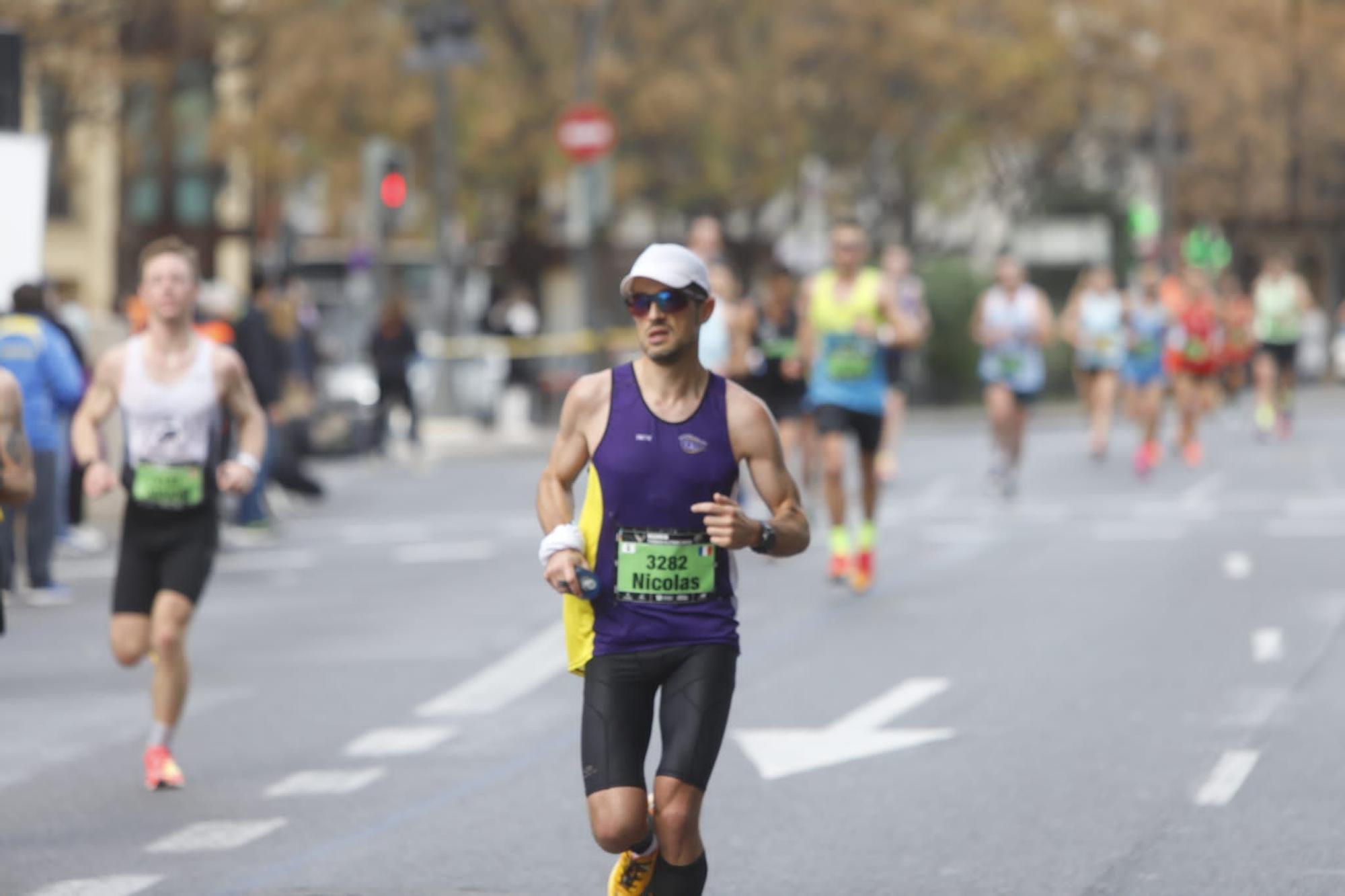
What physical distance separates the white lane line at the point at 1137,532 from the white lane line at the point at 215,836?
34.4ft

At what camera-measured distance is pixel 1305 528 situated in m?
19.3

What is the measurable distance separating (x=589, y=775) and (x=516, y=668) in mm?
6184

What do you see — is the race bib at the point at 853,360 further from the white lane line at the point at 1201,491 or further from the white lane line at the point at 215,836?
the white lane line at the point at 215,836

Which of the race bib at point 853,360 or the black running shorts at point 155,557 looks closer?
the black running shorts at point 155,557

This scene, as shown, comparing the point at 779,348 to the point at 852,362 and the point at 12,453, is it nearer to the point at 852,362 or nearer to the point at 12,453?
the point at 852,362

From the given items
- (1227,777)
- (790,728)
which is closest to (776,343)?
(790,728)

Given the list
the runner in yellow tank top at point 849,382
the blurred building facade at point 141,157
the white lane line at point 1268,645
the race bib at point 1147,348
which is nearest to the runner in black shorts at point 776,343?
the runner in yellow tank top at point 849,382

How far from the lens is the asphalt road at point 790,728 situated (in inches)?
322

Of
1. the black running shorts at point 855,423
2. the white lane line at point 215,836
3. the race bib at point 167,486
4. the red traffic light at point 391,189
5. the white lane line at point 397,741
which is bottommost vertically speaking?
the white lane line at point 397,741

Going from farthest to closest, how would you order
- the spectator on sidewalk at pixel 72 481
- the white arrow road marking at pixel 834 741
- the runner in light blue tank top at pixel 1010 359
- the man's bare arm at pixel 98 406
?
the runner in light blue tank top at pixel 1010 359
the spectator on sidewalk at pixel 72 481
the white arrow road marking at pixel 834 741
the man's bare arm at pixel 98 406

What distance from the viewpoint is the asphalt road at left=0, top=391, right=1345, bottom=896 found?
322 inches

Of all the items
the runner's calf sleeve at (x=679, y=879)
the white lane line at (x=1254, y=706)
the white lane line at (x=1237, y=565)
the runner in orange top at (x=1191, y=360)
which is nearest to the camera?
the runner's calf sleeve at (x=679, y=879)

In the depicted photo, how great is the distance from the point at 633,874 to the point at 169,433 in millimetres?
3580

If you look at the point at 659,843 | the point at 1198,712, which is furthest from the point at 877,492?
the point at 659,843
